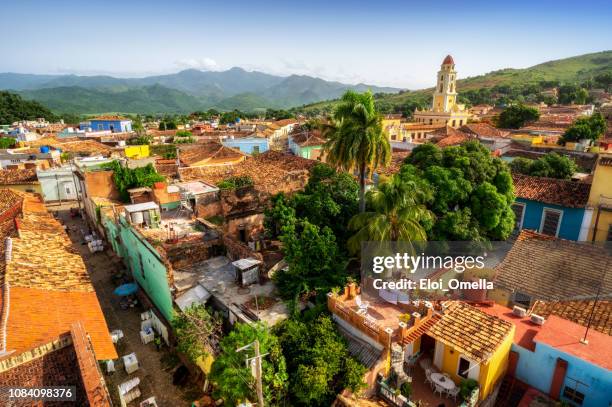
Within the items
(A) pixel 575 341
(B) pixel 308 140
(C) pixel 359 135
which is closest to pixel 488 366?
(A) pixel 575 341

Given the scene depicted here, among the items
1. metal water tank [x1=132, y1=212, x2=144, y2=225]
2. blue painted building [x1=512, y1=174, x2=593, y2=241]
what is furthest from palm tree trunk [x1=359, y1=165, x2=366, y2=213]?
metal water tank [x1=132, y1=212, x2=144, y2=225]

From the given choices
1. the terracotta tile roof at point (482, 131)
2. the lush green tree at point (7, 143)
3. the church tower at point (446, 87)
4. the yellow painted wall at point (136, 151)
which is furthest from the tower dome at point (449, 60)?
the lush green tree at point (7, 143)

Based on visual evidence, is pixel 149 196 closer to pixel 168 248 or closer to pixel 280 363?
pixel 168 248

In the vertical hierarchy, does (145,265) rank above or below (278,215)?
below

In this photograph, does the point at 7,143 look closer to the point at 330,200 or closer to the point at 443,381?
the point at 330,200

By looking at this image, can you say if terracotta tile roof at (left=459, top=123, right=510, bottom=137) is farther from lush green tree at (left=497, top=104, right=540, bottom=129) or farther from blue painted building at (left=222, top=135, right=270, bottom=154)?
blue painted building at (left=222, top=135, right=270, bottom=154)

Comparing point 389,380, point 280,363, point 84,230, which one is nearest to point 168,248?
point 280,363
